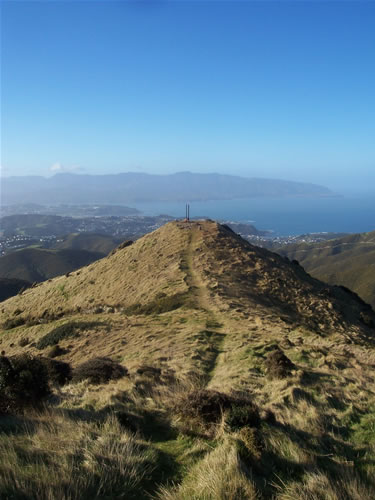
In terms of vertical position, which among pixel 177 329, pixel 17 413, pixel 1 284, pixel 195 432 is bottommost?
pixel 1 284

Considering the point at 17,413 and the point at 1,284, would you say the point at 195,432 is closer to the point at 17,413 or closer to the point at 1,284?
the point at 17,413

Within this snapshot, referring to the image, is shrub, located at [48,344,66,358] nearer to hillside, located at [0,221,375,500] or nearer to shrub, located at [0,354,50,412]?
hillside, located at [0,221,375,500]

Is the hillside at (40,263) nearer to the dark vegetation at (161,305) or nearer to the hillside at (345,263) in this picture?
the hillside at (345,263)

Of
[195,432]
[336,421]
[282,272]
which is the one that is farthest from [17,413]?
[282,272]

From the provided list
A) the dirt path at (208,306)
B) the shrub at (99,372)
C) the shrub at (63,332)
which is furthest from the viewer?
the shrub at (63,332)

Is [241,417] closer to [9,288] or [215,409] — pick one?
[215,409]

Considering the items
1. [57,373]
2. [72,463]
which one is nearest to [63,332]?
[57,373]

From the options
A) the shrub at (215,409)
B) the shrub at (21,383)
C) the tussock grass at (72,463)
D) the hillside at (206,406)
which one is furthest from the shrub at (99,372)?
the tussock grass at (72,463)
